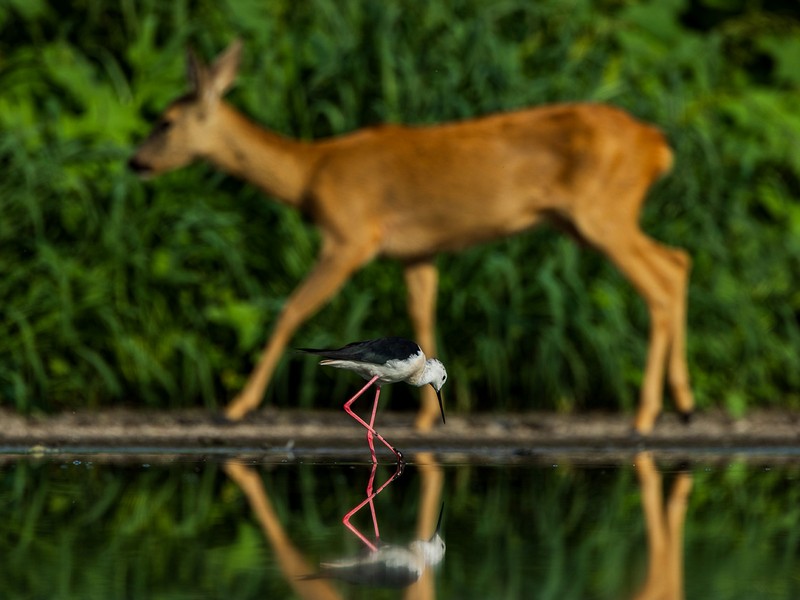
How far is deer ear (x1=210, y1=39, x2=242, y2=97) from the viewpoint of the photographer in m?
9.56

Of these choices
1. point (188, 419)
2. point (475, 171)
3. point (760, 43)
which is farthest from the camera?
point (760, 43)

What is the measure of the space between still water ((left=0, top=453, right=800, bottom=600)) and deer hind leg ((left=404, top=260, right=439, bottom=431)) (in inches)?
53.0

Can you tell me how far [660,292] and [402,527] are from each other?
4.12m

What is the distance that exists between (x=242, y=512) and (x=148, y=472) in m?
1.20

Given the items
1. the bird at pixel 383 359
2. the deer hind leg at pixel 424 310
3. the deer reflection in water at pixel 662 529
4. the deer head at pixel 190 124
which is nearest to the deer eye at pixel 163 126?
the deer head at pixel 190 124

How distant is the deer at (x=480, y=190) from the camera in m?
9.35

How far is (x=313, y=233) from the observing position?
10016 mm

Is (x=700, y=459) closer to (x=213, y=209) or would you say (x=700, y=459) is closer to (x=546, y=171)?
(x=546, y=171)

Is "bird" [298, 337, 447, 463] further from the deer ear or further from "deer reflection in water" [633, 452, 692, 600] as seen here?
the deer ear

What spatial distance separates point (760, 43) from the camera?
1184 cm

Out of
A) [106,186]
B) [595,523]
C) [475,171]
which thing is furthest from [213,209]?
[595,523]

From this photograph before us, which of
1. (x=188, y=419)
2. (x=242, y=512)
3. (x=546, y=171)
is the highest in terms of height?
(x=242, y=512)

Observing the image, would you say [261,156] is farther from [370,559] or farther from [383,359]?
[370,559]

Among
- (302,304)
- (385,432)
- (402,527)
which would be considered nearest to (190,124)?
(302,304)
